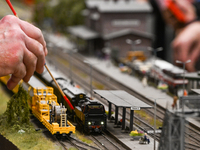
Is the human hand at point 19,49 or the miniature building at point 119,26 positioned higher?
the miniature building at point 119,26

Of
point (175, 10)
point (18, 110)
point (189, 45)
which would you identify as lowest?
point (18, 110)

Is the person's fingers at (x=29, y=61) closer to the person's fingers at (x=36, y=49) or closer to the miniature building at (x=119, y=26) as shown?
the person's fingers at (x=36, y=49)

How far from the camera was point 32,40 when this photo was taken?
149 feet

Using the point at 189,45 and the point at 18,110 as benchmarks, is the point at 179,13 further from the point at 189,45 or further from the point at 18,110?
the point at 18,110

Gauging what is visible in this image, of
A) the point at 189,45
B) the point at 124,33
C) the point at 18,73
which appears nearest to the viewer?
the point at 18,73

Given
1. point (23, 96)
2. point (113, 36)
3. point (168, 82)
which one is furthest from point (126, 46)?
point (23, 96)

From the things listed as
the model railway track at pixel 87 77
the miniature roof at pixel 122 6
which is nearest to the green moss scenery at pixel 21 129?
the model railway track at pixel 87 77

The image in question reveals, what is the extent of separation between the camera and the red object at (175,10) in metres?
91.0

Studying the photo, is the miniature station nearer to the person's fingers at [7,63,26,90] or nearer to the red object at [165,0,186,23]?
the person's fingers at [7,63,26,90]

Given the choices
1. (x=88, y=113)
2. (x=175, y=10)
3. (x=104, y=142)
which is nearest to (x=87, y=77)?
(x=175, y=10)

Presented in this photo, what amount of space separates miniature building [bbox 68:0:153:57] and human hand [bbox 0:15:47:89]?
55187 mm

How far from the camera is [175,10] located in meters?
92.1

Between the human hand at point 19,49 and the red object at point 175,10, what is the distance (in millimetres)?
49671

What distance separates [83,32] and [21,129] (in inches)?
2461
